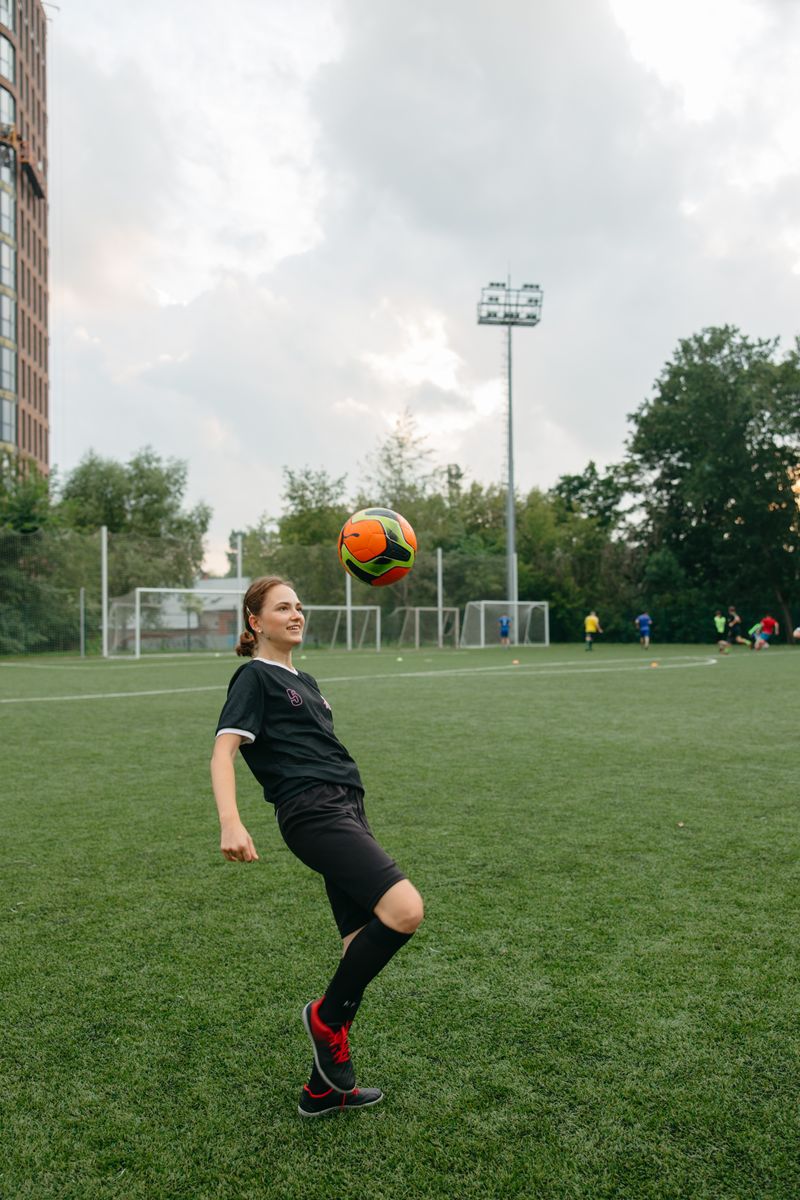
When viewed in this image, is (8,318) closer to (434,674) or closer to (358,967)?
(434,674)

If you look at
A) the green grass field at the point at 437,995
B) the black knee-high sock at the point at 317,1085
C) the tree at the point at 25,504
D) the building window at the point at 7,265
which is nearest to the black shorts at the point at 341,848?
the black knee-high sock at the point at 317,1085

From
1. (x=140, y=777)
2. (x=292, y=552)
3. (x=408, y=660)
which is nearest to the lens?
(x=140, y=777)

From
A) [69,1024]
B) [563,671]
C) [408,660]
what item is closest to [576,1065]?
[69,1024]

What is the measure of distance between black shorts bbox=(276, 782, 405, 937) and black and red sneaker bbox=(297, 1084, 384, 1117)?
46 cm

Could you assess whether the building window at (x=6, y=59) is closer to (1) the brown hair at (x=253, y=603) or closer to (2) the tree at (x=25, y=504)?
(2) the tree at (x=25, y=504)

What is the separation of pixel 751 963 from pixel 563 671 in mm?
19692

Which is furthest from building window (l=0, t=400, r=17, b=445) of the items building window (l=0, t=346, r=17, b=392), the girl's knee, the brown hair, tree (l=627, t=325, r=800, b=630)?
the girl's knee

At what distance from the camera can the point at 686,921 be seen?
14.3 ft

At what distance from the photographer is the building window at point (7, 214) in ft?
174

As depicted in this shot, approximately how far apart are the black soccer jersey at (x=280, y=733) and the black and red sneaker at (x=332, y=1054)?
0.70m

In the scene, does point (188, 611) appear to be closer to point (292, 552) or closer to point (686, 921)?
point (292, 552)

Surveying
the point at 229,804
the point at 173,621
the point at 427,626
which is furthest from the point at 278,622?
the point at 427,626

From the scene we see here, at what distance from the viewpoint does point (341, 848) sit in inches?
112

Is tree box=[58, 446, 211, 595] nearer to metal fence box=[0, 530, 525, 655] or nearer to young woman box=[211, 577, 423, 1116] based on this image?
metal fence box=[0, 530, 525, 655]
